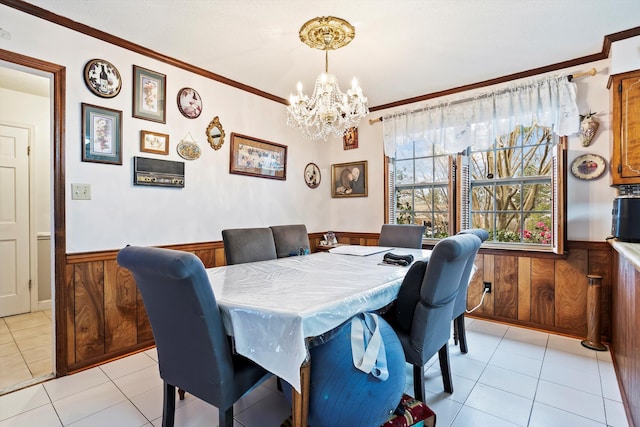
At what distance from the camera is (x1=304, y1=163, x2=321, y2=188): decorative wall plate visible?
419cm

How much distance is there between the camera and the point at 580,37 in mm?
2467

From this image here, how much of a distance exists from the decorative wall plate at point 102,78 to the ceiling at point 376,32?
0.40 ft

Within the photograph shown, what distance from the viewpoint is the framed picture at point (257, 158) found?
335 cm

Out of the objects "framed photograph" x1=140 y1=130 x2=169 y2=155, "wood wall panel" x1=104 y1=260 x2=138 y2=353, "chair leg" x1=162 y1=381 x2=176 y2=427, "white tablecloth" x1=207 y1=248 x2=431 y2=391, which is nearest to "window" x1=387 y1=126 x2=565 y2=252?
"white tablecloth" x1=207 y1=248 x2=431 y2=391

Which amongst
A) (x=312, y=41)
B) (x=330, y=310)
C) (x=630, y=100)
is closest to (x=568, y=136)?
(x=630, y=100)

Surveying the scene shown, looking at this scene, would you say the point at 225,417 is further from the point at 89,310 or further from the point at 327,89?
the point at 327,89

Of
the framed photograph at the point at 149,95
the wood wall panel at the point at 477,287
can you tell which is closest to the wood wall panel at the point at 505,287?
the wood wall panel at the point at 477,287

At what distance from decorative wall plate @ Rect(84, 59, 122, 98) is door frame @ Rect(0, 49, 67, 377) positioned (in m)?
0.15

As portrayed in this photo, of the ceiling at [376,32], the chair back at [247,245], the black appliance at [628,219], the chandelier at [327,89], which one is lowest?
the chair back at [247,245]

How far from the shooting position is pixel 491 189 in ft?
11.1

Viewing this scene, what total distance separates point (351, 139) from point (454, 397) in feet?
10.4

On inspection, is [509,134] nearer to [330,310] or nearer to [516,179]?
[516,179]

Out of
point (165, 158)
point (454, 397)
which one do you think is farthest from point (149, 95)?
point (454, 397)

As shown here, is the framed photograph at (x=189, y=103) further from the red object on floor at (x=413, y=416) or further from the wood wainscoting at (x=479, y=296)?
the red object on floor at (x=413, y=416)
